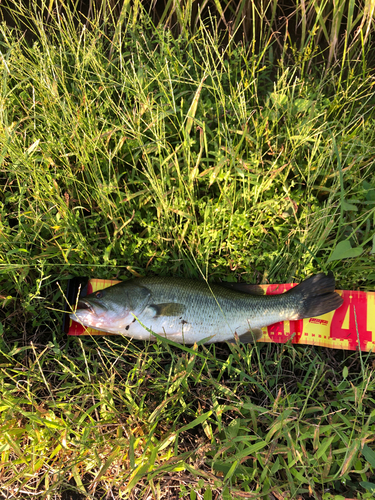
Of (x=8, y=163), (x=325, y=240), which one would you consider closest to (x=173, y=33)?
(x=8, y=163)

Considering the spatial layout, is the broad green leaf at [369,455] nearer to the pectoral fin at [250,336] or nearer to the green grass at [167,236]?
the green grass at [167,236]

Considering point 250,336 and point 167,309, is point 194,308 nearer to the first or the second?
point 167,309

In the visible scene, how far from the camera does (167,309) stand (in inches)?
101

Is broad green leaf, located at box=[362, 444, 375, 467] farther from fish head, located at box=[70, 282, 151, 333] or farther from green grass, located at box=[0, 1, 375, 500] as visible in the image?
Result: fish head, located at box=[70, 282, 151, 333]

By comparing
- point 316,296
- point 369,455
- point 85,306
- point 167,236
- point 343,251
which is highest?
point 343,251

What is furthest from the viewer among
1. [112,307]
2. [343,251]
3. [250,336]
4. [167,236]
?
[167,236]

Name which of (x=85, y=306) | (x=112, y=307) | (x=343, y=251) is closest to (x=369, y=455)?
(x=343, y=251)

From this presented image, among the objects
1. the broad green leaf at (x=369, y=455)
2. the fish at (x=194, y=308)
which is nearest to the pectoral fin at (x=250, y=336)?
the fish at (x=194, y=308)

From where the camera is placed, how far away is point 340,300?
2699mm

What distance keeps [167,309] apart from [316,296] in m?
1.30

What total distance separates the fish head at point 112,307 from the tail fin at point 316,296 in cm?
131

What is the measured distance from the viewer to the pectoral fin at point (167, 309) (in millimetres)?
2551

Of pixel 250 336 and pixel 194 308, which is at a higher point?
pixel 194 308

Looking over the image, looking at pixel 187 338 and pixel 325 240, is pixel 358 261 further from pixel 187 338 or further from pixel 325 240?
pixel 187 338
